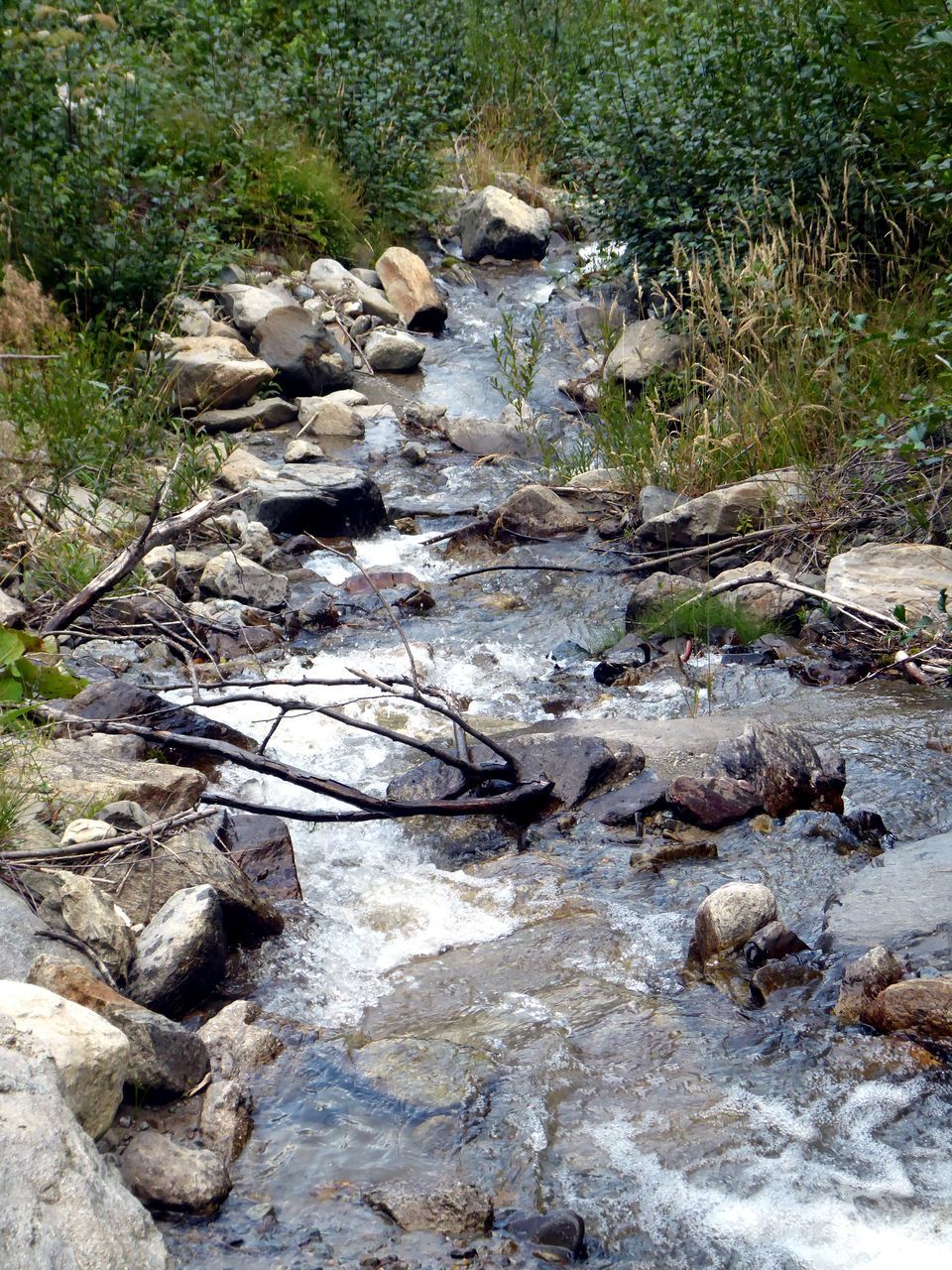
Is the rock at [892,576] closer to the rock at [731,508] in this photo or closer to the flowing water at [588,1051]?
the flowing water at [588,1051]

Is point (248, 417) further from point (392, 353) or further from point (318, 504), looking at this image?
point (392, 353)

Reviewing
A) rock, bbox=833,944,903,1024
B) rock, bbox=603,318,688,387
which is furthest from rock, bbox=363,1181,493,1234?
rock, bbox=603,318,688,387

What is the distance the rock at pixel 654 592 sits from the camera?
18.5 ft

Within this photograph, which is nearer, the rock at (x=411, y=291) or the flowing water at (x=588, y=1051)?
the flowing water at (x=588, y=1051)

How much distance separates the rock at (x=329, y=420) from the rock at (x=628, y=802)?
5138 mm

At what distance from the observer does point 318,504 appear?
6961 millimetres

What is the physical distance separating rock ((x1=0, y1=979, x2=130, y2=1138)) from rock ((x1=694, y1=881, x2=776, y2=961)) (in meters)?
1.50

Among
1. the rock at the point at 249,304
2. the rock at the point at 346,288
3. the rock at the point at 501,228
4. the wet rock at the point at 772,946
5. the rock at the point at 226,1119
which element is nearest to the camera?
the rock at the point at 226,1119

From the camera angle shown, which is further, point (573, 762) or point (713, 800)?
point (573, 762)

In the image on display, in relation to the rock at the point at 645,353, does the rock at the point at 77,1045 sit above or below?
above

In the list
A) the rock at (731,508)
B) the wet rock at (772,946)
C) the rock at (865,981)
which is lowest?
the rock at (731,508)

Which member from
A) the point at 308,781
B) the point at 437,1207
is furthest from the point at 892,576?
the point at 437,1207

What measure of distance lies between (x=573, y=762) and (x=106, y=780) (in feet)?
5.04

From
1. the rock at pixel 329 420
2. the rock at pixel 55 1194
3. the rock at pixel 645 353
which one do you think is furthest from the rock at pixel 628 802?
the rock at pixel 329 420
